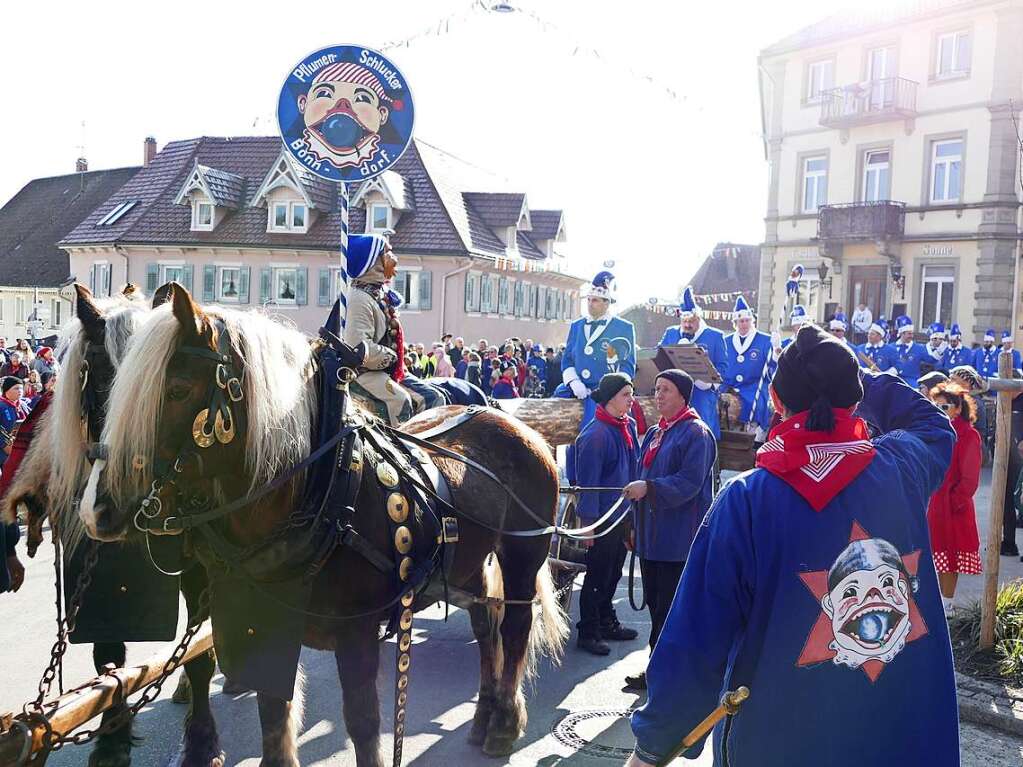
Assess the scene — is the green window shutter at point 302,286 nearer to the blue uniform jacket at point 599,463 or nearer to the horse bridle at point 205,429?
the blue uniform jacket at point 599,463

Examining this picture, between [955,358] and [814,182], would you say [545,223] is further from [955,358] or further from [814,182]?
[955,358]

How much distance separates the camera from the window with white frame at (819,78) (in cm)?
3077

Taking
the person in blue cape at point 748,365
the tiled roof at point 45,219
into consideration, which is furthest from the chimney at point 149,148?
the person in blue cape at point 748,365

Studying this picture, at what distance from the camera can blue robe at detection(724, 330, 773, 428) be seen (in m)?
11.3

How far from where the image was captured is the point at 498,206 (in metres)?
36.8

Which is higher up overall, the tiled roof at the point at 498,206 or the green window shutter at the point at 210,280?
the tiled roof at the point at 498,206

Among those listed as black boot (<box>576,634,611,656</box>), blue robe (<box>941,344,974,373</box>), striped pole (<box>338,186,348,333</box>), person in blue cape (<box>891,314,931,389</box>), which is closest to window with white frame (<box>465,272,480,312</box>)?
person in blue cape (<box>891,314,931,389</box>)

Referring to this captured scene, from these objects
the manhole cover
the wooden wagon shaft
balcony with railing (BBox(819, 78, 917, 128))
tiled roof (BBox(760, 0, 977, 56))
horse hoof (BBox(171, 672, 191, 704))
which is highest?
tiled roof (BBox(760, 0, 977, 56))

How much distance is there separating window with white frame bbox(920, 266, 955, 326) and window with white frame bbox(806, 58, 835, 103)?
688cm

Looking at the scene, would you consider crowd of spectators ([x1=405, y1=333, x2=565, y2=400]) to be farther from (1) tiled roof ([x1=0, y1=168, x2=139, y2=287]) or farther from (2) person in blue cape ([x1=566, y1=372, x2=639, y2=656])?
(1) tiled roof ([x1=0, y1=168, x2=139, y2=287])

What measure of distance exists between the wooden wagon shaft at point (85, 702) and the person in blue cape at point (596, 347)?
5.10 m

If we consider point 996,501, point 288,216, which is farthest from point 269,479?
point 288,216

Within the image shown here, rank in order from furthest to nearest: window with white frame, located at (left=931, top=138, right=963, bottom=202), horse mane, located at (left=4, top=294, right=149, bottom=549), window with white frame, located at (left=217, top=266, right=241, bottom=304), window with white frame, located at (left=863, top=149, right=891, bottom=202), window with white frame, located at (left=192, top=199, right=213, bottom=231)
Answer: window with white frame, located at (left=192, top=199, right=213, bottom=231) < window with white frame, located at (left=217, top=266, right=241, bottom=304) < window with white frame, located at (left=863, top=149, right=891, bottom=202) < window with white frame, located at (left=931, top=138, right=963, bottom=202) < horse mane, located at (left=4, top=294, right=149, bottom=549)

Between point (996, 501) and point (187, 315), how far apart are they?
16.8 feet
